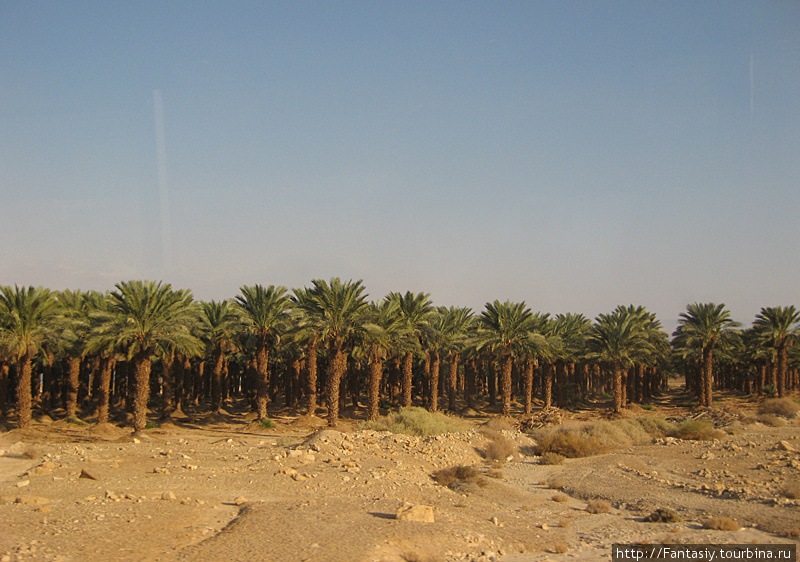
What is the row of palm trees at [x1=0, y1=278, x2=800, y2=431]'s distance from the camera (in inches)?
1308

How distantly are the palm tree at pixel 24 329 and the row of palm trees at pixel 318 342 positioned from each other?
6 cm

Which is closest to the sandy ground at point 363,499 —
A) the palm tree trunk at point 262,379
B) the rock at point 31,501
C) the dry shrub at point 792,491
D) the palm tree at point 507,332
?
the rock at point 31,501

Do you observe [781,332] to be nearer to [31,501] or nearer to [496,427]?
[496,427]

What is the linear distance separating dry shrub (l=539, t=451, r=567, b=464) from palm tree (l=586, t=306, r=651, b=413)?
19.4m

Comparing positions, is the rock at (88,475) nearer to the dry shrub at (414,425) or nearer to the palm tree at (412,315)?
the dry shrub at (414,425)

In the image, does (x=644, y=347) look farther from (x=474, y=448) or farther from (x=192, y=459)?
(x=192, y=459)

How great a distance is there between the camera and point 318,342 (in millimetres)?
35562

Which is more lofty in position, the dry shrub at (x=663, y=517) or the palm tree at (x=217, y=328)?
the palm tree at (x=217, y=328)

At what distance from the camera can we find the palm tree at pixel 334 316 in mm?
34250

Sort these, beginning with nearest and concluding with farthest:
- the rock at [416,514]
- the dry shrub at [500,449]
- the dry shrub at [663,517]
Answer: the rock at [416,514] → the dry shrub at [663,517] → the dry shrub at [500,449]

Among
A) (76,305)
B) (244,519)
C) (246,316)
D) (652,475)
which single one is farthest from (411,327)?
(244,519)

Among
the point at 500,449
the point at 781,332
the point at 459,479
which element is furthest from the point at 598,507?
the point at 781,332

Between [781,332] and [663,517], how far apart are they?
45.1 meters

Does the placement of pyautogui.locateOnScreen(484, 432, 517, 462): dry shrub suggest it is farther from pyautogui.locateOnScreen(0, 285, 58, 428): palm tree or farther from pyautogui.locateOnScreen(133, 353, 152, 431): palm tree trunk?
pyautogui.locateOnScreen(0, 285, 58, 428): palm tree
